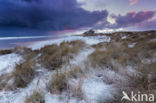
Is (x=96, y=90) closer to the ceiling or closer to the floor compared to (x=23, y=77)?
closer to the floor

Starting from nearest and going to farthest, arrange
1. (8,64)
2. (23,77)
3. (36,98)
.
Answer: (36,98), (23,77), (8,64)

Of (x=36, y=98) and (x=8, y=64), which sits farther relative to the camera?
(x=8, y=64)

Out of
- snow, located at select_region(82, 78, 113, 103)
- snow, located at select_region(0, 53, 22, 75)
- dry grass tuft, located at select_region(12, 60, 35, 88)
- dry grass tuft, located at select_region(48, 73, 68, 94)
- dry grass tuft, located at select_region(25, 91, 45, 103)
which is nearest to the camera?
dry grass tuft, located at select_region(25, 91, 45, 103)

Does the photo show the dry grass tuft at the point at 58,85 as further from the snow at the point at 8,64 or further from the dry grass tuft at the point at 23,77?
the snow at the point at 8,64

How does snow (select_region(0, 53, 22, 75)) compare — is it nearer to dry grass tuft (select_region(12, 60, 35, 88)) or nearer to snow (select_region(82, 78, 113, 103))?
dry grass tuft (select_region(12, 60, 35, 88))

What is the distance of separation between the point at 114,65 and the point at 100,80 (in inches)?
31.6

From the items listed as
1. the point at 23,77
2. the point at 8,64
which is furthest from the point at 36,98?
the point at 8,64

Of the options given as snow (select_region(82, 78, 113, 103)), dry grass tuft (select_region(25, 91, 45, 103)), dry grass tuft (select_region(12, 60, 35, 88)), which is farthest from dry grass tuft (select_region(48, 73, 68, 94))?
dry grass tuft (select_region(12, 60, 35, 88))

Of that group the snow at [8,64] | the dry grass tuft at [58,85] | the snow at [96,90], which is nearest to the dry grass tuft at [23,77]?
the dry grass tuft at [58,85]

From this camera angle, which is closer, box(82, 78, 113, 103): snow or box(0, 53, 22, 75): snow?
box(82, 78, 113, 103): snow

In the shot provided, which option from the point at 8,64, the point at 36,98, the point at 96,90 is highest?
the point at 8,64

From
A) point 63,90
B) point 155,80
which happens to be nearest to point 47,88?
point 63,90

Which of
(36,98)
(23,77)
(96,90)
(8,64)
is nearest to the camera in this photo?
(36,98)

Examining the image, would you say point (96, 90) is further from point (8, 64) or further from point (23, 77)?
point (8, 64)
